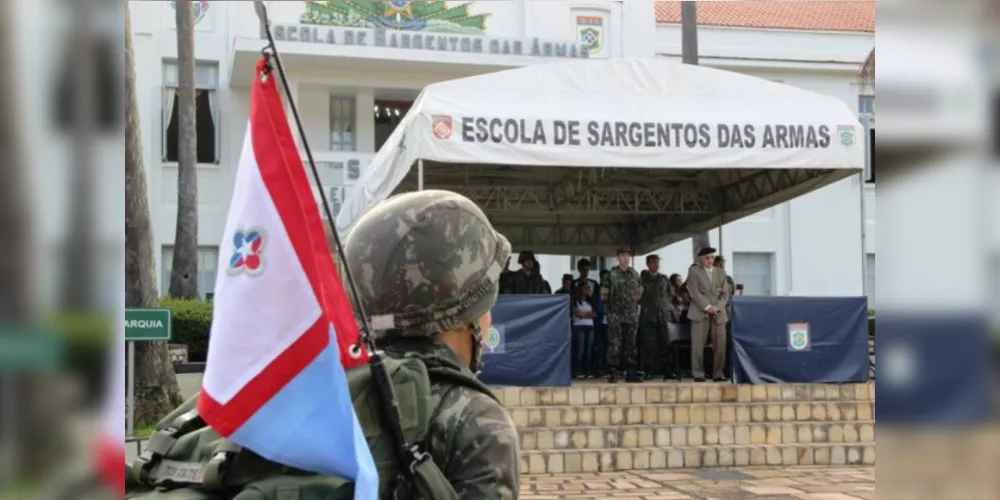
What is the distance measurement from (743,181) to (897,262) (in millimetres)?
11145

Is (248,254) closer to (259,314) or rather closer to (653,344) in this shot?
(259,314)

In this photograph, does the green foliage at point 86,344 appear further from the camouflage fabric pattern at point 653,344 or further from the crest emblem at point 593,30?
the crest emblem at point 593,30

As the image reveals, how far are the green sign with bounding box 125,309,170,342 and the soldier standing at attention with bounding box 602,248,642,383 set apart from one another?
215 inches

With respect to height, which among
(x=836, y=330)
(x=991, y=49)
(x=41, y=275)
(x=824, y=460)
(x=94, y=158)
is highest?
(x=991, y=49)

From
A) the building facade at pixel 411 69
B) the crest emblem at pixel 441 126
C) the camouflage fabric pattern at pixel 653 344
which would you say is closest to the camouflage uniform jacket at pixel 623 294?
the camouflage fabric pattern at pixel 653 344

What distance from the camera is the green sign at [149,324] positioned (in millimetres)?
6215

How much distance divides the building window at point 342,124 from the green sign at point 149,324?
12.2 metres

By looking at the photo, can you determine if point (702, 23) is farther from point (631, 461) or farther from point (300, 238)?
point (300, 238)

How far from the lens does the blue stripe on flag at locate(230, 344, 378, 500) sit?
4.48 feet

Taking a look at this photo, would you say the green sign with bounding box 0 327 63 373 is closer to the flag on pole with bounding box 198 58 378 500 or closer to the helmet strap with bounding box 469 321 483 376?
the flag on pole with bounding box 198 58 378 500

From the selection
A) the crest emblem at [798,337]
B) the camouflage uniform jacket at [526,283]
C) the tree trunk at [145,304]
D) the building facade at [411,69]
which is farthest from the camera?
the building facade at [411,69]

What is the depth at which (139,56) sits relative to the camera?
57.0 feet

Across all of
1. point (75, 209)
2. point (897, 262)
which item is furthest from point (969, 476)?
point (75, 209)

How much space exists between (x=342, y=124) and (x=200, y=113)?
294 centimetres
